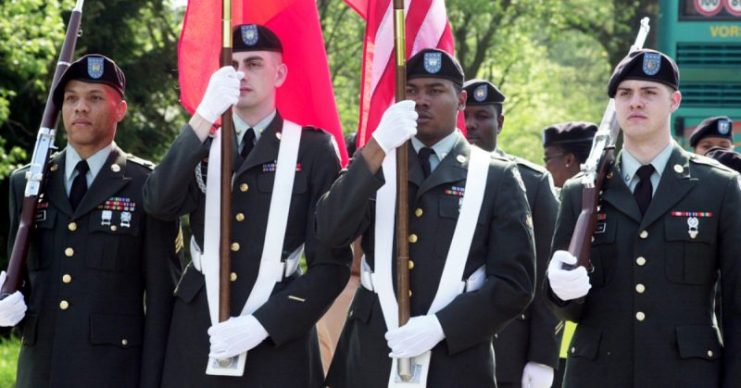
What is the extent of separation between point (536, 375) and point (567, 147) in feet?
Result: 8.95

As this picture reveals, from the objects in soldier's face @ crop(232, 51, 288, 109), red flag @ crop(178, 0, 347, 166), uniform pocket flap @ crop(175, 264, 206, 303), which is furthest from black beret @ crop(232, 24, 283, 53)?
uniform pocket flap @ crop(175, 264, 206, 303)

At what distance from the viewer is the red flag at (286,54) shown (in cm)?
768

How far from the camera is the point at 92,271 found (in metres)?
7.36

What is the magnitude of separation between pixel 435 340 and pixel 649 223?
3.56 feet

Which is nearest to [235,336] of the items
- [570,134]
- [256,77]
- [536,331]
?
[256,77]

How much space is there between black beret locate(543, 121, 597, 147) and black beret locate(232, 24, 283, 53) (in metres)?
3.44

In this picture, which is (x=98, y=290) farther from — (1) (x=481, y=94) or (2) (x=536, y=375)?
(1) (x=481, y=94)

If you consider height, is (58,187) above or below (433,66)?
below

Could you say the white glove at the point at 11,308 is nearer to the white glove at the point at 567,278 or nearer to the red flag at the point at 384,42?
the red flag at the point at 384,42

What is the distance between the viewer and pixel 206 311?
7043 millimetres

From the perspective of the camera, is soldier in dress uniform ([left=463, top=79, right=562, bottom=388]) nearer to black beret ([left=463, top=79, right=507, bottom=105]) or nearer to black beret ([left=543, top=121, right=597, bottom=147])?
black beret ([left=463, top=79, right=507, bottom=105])

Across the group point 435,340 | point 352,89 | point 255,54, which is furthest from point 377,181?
point 352,89

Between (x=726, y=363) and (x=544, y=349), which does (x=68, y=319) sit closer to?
(x=544, y=349)

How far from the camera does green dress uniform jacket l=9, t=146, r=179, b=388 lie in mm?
7289
